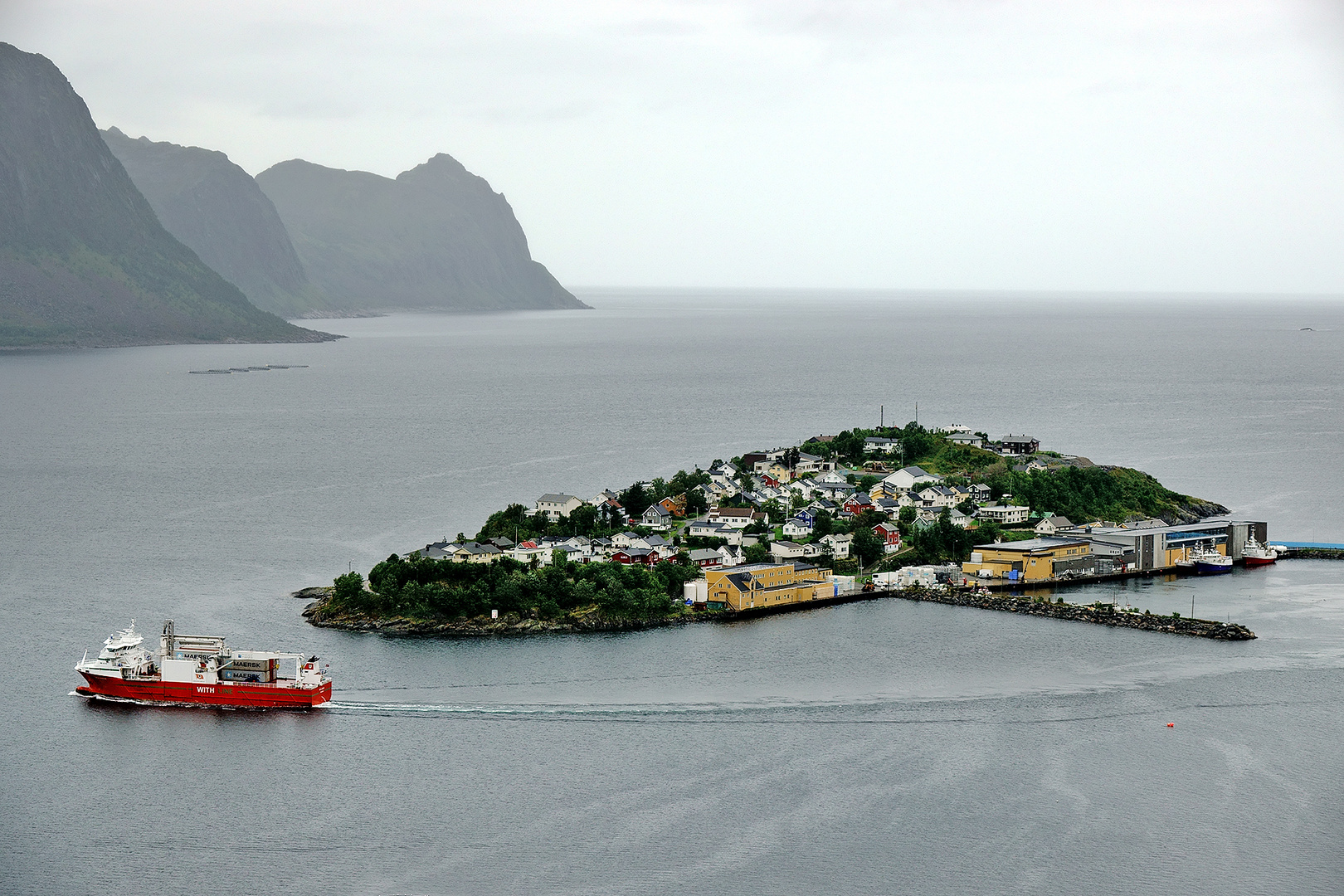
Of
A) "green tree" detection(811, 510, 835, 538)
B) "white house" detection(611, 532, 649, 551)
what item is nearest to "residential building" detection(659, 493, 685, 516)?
"green tree" detection(811, 510, 835, 538)

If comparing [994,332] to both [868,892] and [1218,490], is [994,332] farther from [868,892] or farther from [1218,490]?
[868,892]

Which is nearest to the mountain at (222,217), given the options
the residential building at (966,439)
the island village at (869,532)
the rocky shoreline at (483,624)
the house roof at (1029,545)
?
the residential building at (966,439)

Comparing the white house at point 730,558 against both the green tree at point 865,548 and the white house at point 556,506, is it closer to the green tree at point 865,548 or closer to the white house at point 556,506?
the green tree at point 865,548

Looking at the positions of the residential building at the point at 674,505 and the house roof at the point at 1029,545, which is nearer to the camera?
the house roof at the point at 1029,545

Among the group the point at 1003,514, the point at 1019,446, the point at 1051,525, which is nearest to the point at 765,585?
the point at 1003,514

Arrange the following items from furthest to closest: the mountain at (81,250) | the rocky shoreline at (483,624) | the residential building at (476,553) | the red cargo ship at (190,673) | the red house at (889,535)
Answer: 1. the mountain at (81,250)
2. the red house at (889,535)
3. the residential building at (476,553)
4. the rocky shoreline at (483,624)
5. the red cargo ship at (190,673)
